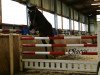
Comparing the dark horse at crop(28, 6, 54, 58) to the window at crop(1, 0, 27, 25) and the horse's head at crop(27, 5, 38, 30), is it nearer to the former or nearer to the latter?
the horse's head at crop(27, 5, 38, 30)

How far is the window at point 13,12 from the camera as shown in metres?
10.3

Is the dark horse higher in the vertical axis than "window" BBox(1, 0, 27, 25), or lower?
lower

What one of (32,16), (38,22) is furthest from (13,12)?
(32,16)

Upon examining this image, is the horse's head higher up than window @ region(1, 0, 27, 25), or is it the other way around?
window @ region(1, 0, 27, 25)

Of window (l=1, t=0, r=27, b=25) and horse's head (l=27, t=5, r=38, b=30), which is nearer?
horse's head (l=27, t=5, r=38, b=30)

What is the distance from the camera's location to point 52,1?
63.1 ft

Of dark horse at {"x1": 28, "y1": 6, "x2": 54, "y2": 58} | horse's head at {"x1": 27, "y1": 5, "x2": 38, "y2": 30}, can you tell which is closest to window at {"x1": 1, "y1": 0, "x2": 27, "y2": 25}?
dark horse at {"x1": 28, "y1": 6, "x2": 54, "y2": 58}

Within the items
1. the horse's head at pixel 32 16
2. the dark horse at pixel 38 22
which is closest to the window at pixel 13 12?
the dark horse at pixel 38 22

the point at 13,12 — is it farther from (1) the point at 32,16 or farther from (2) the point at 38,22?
(1) the point at 32,16

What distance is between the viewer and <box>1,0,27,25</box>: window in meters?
10.3

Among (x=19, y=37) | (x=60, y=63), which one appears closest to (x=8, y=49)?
(x=19, y=37)

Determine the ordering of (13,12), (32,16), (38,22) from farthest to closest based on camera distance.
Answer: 1. (13,12)
2. (38,22)
3. (32,16)

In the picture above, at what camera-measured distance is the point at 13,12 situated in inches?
440

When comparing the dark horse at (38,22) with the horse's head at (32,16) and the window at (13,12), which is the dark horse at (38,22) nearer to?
the horse's head at (32,16)
